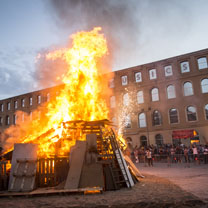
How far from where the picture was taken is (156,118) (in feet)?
103

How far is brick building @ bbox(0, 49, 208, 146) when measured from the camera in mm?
28719

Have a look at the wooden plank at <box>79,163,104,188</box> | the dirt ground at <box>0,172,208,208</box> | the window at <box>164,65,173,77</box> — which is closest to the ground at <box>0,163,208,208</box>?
the dirt ground at <box>0,172,208,208</box>

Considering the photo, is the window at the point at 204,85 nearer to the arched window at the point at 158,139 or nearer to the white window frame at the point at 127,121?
the arched window at the point at 158,139

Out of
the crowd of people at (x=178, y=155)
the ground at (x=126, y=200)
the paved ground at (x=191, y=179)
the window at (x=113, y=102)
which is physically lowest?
the paved ground at (x=191, y=179)

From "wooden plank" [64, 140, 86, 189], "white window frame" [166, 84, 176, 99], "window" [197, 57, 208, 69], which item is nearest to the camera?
"wooden plank" [64, 140, 86, 189]

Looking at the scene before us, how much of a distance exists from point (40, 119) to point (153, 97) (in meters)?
22.5

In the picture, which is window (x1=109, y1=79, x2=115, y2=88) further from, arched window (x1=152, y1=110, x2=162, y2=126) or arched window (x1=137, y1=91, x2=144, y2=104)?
arched window (x1=152, y1=110, x2=162, y2=126)

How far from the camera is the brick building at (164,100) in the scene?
28.7 metres

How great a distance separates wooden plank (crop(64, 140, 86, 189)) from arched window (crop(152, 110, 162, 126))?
2369cm

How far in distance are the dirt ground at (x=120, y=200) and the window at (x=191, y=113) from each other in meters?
23.2

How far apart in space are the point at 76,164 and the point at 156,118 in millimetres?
24407

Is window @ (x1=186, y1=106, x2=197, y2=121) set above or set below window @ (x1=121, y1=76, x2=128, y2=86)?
below

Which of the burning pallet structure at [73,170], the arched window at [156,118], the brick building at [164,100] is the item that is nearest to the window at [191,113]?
the brick building at [164,100]

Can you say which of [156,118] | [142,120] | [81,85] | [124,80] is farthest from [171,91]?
[81,85]
